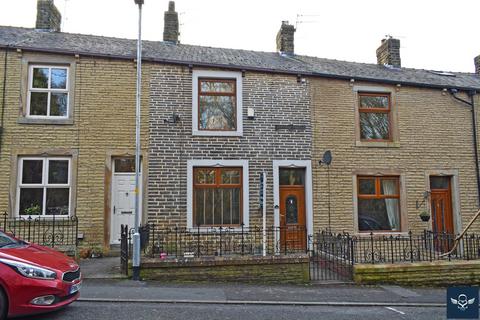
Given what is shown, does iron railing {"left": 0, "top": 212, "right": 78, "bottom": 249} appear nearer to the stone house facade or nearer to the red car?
the stone house facade

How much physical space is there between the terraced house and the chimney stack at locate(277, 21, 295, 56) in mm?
1601

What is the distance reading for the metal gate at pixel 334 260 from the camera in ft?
31.7

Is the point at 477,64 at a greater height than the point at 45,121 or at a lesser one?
greater

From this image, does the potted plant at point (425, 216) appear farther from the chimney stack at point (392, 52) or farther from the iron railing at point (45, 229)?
the iron railing at point (45, 229)

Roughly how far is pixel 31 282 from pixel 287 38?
13.0 metres

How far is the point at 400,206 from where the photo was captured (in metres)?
13.2

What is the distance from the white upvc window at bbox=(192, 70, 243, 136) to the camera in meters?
12.3

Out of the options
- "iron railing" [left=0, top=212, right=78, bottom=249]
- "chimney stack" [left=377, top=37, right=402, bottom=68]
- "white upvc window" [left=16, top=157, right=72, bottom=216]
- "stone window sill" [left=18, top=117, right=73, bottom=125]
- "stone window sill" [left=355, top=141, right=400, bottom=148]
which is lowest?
"iron railing" [left=0, top=212, right=78, bottom=249]

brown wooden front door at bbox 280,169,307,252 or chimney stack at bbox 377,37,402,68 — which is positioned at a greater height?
chimney stack at bbox 377,37,402,68

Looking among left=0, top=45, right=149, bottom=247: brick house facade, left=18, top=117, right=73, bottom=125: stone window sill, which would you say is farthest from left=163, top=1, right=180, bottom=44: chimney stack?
left=18, top=117, right=73, bottom=125: stone window sill

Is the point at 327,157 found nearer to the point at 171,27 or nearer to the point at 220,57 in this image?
the point at 220,57

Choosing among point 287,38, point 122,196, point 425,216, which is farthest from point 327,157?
point 122,196

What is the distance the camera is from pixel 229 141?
40.3ft

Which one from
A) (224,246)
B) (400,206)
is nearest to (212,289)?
(224,246)
